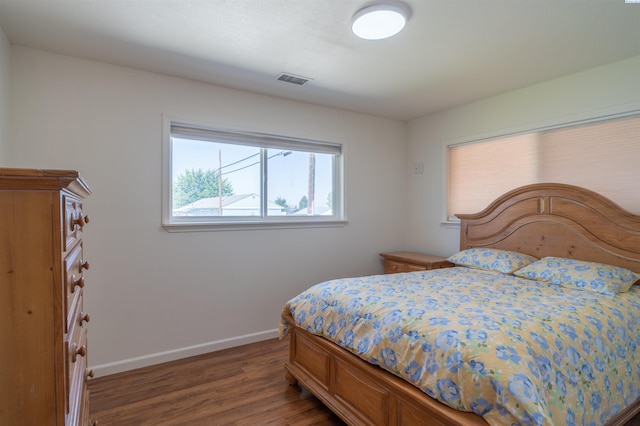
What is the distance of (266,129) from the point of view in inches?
129

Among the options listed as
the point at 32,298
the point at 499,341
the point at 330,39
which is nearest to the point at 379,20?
the point at 330,39

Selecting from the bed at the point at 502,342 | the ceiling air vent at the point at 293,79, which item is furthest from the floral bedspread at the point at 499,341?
the ceiling air vent at the point at 293,79

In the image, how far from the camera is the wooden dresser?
0.77m

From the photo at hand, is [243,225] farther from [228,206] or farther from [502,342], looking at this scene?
[502,342]

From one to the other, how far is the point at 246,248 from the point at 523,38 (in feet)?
9.07

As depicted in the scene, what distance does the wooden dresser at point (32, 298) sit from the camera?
0.77 m

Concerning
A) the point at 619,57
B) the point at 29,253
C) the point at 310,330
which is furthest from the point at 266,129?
the point at 619,57

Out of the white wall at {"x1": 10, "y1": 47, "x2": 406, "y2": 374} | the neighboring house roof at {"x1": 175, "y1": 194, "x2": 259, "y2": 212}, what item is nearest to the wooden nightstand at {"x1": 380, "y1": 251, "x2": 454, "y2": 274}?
the white wall at {"x1": 10, "y1": 47, "x2": 406, "y2": 374}

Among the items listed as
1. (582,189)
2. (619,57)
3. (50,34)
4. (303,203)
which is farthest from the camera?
(303,203)

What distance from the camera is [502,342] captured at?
1361 mm

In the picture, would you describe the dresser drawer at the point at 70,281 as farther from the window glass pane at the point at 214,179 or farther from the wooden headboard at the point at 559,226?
the wooden headboard at the point at 559,226

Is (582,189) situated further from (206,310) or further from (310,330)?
(206,310)

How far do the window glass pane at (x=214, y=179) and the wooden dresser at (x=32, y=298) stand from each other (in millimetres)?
2203

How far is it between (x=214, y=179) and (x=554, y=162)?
3.12 metres
